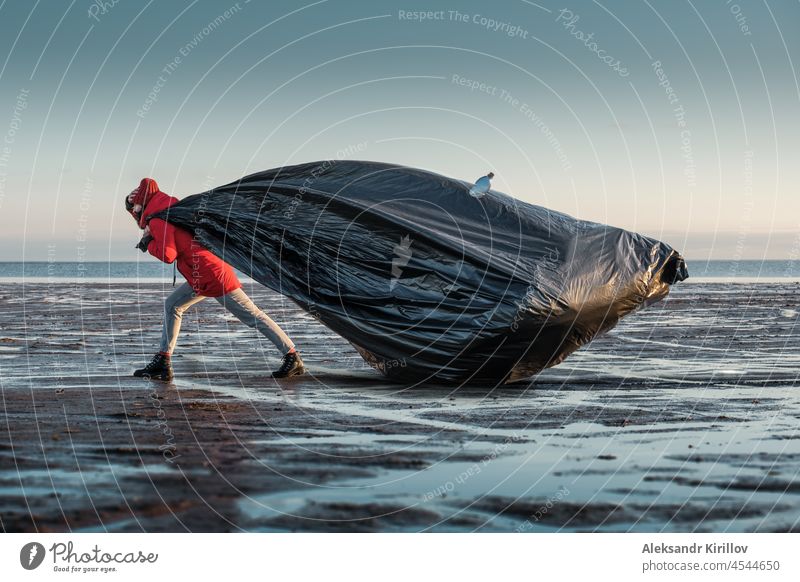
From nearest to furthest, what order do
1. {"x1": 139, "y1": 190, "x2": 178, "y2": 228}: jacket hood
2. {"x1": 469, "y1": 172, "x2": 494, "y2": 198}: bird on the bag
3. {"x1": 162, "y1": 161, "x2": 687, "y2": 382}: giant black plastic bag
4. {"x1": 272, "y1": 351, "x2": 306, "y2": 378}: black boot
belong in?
{"x1": 162, "y1": 161, "x2": 687, "y2": 382}: giant black plastic bag → {"x1": 469, "y1": 172, "x2": 494, "y2": 198}: bird on the bag → {"x1": 139, "y1": 190, "x2": 178, "y2": 228}: jacket hood → {"x1": 272, "y1": 351, "x2": 306, "y2": 378}: black boot

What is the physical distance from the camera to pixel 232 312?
385 inches

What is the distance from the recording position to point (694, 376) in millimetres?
10109

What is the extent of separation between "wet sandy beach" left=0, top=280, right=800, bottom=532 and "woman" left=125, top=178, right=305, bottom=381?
34 centimetres

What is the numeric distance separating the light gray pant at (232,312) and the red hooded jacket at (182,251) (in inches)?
5.1

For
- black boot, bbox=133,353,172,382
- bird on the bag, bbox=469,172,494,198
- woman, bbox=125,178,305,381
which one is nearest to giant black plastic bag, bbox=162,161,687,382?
bird on the bag, bbox=469,172,494,198

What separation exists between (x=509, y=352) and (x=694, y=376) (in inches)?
97.1

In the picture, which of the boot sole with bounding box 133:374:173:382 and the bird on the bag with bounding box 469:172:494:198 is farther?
the boot sole with bounding box 133:374:173:382

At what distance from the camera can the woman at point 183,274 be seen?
945cm

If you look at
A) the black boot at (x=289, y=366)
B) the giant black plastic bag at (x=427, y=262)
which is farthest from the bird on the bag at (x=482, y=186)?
the black boot at (x=289, y=366)

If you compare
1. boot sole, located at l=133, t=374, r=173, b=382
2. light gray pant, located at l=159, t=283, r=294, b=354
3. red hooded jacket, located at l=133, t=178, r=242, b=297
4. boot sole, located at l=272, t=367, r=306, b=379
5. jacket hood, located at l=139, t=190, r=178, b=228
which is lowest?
boot sole, located at l=133, t=374, r=173, b=382

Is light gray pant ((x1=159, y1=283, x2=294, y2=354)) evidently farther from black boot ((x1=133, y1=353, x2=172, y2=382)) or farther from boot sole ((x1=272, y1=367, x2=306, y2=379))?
boot sole ((x1=272, y1=367, x2=306, y2=379))

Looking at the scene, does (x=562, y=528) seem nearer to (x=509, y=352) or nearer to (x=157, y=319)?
(x=509, y=352)

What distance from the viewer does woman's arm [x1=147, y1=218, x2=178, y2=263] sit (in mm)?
9367

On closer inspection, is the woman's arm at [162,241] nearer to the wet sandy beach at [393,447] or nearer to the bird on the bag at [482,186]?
the wet sandy beach at [393,447]
